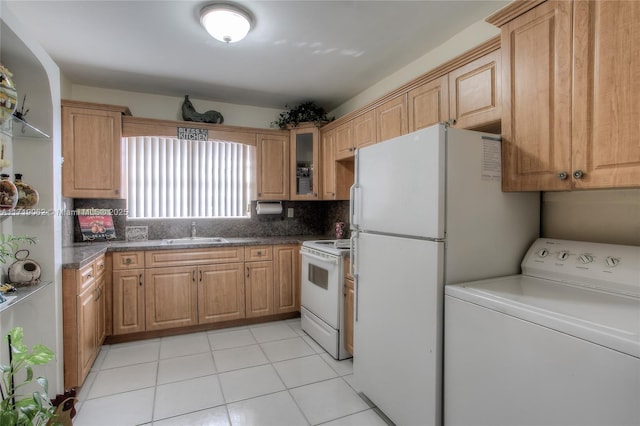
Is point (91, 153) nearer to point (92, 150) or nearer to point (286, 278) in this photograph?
point (92, 150)

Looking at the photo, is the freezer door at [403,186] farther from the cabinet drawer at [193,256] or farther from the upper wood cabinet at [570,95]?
the cabinet drawer at [193,256]

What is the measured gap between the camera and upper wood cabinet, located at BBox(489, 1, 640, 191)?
1239mm

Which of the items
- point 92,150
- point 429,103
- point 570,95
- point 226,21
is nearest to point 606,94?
point 570,95

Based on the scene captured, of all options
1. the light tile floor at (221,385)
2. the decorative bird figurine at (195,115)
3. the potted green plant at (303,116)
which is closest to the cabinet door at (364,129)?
the potted green plant at (303,116)

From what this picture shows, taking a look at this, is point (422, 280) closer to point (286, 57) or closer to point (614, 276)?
point (614, 276)

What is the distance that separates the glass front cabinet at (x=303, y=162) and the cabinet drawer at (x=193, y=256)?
99 cm

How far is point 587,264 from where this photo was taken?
1530mm

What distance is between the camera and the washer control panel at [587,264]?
4.54 feet

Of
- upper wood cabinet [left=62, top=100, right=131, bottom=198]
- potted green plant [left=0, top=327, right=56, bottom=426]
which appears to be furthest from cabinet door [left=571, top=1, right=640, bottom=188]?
upper wood cabinet [left=62, top=100, right=131, bottom=198]

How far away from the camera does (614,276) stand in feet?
4.63

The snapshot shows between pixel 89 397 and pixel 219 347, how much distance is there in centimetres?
100

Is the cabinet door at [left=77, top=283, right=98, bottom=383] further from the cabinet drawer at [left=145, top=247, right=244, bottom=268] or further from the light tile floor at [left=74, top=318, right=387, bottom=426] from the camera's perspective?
the cabinet drawer at [left=145, top=247, right=244, bottom=268]

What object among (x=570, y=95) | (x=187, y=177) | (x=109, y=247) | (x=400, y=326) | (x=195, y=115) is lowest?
(x=400, y=326)

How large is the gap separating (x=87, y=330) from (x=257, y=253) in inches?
61.8
